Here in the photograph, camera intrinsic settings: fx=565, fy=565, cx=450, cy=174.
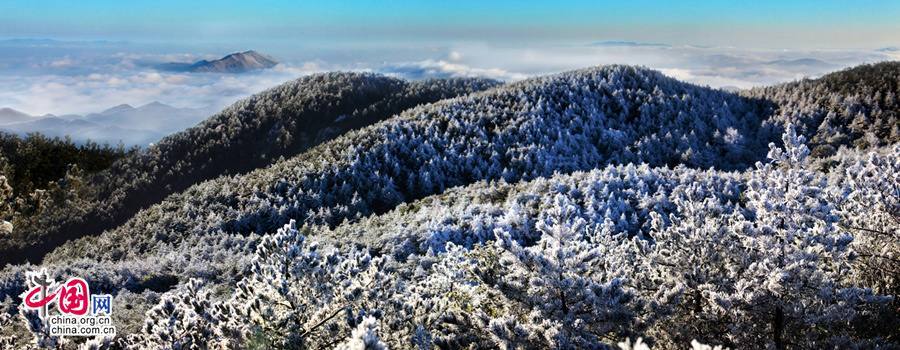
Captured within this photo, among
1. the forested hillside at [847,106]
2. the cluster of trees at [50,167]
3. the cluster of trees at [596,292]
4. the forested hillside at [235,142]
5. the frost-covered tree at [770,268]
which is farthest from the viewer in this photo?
the forested hillside at [847,106]

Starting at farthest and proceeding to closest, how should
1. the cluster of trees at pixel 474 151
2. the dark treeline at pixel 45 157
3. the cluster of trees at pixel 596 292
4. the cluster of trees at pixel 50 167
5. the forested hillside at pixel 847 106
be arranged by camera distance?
the dark treeline at pixel 45 157 → the forested hillside at pixel 847 106 → the cluster of trees at pixel 50 167 → the cluster of trees at pixel 474 151 → the cluster of trees at pixel 596 292

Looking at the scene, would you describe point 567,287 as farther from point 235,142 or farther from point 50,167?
point 50,167

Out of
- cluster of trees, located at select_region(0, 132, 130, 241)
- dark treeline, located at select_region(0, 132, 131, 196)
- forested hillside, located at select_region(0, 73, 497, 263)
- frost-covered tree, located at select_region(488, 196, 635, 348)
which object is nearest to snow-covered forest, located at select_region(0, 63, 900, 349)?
frost-covered tree, located at select_region(488, 196, 635, 348)

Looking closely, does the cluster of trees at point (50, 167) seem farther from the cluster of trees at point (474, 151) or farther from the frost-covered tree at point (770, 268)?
the frost-covered tree at point (770, 268)

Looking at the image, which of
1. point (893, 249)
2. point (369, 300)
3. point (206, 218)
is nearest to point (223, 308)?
point (369, 300)

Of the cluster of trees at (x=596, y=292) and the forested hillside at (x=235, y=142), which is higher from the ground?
the cluster of trees at (x=596, y=292)

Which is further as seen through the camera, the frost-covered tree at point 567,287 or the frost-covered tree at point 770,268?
the frost-covered tree at point 770,268

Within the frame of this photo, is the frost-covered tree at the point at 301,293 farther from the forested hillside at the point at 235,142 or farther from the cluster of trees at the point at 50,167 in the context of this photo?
the forested hillside at the point at 235,142

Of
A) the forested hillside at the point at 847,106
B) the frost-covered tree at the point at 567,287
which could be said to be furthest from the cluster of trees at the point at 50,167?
the forested hillside at the point at 847,106
